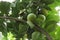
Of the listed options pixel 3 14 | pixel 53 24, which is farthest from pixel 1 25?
pixel 53 24

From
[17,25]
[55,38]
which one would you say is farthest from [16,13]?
[55,38]

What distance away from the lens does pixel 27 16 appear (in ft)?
1.75

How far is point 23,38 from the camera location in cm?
57

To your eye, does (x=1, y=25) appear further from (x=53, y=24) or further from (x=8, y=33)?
(x=53, y=24)

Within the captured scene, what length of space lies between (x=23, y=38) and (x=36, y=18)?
9 cm

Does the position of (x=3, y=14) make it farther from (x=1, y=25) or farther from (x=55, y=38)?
(x=55, y=38)

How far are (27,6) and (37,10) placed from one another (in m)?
0.04

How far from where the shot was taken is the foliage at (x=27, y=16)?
0.54 metres

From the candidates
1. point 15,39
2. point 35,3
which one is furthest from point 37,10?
point 15,39

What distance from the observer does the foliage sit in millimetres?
544

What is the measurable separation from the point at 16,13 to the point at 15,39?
0.30 feet

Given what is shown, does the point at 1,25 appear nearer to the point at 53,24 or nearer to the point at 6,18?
the point at 6,18

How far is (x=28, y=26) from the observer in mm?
551

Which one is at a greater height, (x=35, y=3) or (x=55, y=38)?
(x=35, y=3)
